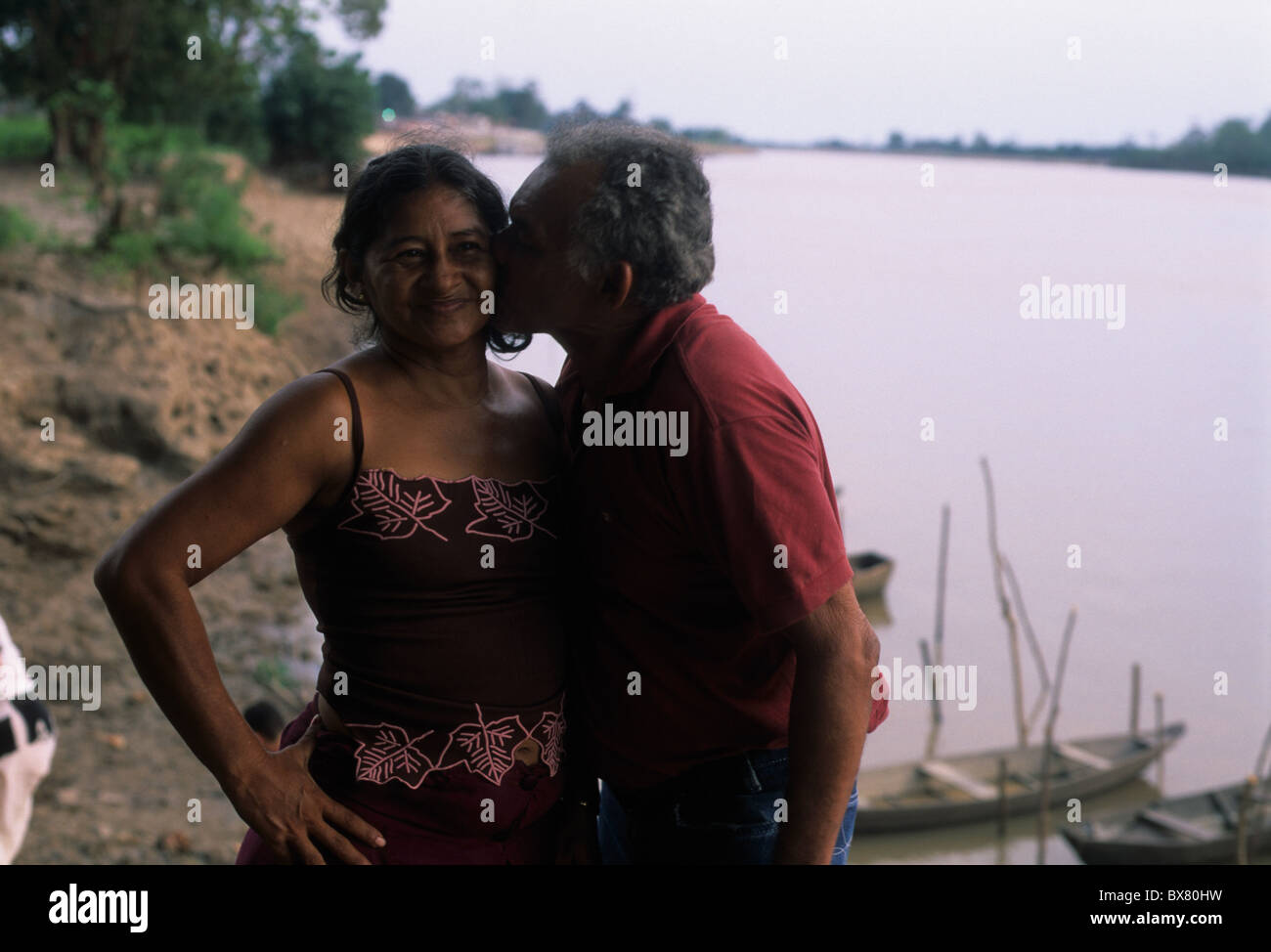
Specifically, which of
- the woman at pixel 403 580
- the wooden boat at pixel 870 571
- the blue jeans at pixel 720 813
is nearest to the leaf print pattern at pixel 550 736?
the woman at pixel 403 580

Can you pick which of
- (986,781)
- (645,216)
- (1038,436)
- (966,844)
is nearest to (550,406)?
(645,216)

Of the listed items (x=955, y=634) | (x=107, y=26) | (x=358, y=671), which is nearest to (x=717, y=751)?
(x=358, y=671)

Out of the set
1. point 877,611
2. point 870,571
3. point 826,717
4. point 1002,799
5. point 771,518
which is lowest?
point 877,611

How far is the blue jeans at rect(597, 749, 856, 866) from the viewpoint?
1.61m

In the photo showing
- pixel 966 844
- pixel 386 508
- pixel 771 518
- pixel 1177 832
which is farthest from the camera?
pixel 966 844

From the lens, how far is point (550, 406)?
1.82 meters

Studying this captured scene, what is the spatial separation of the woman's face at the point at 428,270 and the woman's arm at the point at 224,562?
15 cm

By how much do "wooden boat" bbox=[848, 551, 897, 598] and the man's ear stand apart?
12.9m

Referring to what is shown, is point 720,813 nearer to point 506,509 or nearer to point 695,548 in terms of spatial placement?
point 695,548

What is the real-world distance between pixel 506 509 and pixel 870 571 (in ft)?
43.2

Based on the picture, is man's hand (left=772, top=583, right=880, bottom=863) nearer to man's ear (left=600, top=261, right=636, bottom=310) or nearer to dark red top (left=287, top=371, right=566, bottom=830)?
dark red top (left=287, top=371, right=566, bottom=830)

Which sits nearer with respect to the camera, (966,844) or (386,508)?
(386,508)
